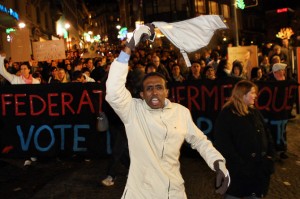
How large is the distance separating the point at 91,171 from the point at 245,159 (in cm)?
357

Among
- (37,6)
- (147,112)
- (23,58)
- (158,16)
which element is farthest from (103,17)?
(147,112)

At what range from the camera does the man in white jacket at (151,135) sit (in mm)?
2873

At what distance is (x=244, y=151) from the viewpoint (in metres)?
3.96

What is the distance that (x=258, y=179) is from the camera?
398 centimetres

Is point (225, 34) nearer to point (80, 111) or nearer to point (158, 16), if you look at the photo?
point (158, 16)

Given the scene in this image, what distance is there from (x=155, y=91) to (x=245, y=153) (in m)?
1.40

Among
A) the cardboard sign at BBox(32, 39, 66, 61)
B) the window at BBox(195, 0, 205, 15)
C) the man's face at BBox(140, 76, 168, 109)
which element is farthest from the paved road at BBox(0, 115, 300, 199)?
the window at BBox(195, 0, 205, 15)

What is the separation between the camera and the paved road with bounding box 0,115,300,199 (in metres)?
5.81

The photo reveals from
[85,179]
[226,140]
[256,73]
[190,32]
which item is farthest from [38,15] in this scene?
[190,32]

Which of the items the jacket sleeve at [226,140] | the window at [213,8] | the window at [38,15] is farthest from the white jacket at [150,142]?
the window at [213,8]

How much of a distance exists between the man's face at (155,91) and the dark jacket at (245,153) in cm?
120

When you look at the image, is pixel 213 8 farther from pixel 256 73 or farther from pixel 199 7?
pixel 256 73

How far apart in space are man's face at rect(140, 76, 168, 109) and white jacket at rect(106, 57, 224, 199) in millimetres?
50

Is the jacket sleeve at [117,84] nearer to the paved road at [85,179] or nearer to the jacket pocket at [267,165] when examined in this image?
the jacket pocket at [267,165]
